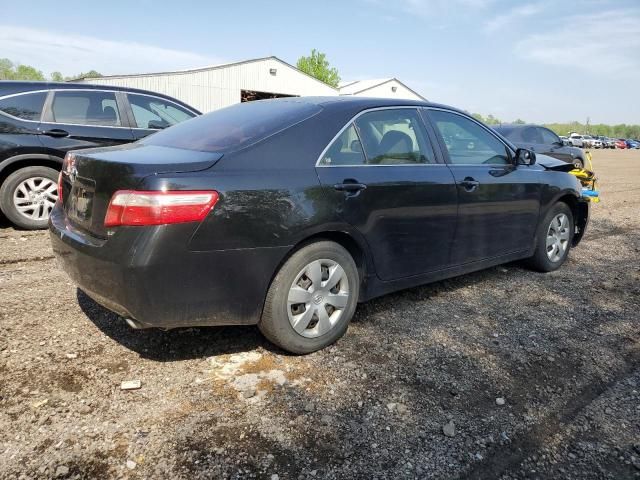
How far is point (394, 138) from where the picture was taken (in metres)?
3.65

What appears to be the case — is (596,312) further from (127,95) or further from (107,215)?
(127,95)

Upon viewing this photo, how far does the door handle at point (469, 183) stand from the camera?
13.0ft

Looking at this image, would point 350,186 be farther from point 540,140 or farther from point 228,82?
point 228,82

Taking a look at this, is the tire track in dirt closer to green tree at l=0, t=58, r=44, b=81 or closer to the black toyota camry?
the black toyota camry

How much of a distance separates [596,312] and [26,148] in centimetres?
620

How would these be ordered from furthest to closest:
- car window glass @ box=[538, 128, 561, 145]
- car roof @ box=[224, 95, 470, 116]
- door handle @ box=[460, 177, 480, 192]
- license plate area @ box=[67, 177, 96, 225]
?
car window glass @ box=[538, 128, 561, 145] → door handle @ box=[460, 177, 480, 192] → car roof @ box=[224, 95, 470, 116] → license plate area @ box=[67, 177, 96, 225]

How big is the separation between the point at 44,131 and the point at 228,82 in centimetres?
2670

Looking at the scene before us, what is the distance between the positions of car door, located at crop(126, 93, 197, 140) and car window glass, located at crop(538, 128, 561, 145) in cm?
978

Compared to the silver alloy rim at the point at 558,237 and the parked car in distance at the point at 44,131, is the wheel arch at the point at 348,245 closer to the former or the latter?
the silver alloy rim at the point at 558,237

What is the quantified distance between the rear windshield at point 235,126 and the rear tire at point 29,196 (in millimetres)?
3185

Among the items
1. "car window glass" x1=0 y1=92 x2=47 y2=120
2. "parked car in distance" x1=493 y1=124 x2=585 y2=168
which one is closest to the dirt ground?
"car window glass" x1=0 y1=92 x2=47 y2=120

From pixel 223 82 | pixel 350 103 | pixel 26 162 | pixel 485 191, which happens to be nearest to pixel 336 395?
pixel 350 103

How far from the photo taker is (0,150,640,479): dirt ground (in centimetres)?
222

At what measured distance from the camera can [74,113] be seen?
248 inches
